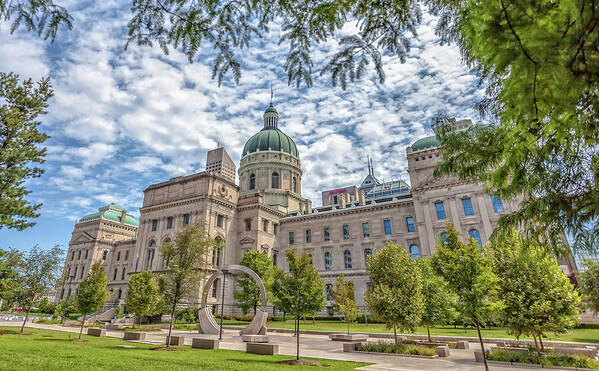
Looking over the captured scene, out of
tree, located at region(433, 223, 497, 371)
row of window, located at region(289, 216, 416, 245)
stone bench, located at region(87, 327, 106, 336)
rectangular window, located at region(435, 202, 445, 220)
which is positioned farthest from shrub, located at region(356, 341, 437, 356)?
row of window, located at region(289, 216, 416, 245)

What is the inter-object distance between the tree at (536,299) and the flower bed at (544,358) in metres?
0.63

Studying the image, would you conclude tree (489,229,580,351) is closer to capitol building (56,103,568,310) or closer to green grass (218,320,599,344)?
green grass (218,320,599,344)

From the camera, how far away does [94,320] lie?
1582 inches

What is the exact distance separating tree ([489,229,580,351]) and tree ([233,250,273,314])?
968 inches

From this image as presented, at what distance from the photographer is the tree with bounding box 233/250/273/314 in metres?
35.2

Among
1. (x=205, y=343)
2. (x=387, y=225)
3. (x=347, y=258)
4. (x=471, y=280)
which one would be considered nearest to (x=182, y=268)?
(x=205, y=343)

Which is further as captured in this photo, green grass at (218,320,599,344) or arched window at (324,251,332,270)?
arched window at (324,251,332,270)

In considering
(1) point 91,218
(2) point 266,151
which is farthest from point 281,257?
(1) point 91,218

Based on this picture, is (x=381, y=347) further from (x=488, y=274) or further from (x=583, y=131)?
(x=583, y=131)

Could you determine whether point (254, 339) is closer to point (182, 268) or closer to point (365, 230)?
point (182, 268)

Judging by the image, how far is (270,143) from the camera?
241 feet

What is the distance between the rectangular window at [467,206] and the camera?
42062 mm

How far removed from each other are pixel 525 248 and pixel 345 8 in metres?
4.92

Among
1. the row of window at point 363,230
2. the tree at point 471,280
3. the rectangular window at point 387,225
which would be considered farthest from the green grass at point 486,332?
the rectangular window at point 387,225
